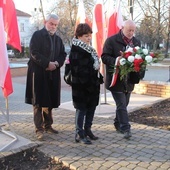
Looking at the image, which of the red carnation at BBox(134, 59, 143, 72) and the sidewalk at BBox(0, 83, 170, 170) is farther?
the red carnation at BBox(134, 59, 143, 72)

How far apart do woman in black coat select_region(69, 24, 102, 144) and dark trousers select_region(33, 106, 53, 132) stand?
649mm

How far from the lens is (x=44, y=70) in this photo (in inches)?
160

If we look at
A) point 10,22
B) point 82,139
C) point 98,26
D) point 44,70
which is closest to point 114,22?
point 98,26

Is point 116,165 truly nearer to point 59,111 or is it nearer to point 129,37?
point 129,37

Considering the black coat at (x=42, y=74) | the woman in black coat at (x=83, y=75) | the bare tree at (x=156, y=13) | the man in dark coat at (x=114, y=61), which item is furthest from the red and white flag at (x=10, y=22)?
the bare tree at (x=156, y=13)

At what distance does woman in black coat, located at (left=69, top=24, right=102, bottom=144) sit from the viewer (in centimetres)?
370

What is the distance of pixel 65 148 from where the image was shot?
12.6 feet

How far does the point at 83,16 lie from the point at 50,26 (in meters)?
2.34

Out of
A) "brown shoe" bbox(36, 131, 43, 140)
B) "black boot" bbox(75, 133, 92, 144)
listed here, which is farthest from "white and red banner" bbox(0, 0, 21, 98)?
"black boot" bbox(75, 133, 92, 144)

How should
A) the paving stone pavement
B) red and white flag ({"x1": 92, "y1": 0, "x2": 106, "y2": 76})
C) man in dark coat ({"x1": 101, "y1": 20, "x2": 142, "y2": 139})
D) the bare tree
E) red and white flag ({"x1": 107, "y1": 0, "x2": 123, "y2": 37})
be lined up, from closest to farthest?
the paving stone pavement, man in dark coat ({"x1": 101, "y1": 20, "x2": 142, "y2": 139}), red and white flag ({"x1": 92, "y1": 0, "x2": 106, "y2": 76}), red and white flag ({"x1": 107, "y1": 0, "x2": 123, "y2": 37}), the bare tree

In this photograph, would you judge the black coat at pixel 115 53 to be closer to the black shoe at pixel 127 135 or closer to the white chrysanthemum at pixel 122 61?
the white chrysanthemum at pixel 122 61

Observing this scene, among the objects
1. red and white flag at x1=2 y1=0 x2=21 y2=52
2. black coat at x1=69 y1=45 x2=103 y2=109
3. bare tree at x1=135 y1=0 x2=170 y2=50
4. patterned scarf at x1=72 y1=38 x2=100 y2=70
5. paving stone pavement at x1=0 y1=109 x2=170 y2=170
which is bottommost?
paving stone pavement at x1=0 y1=109 x2=170 y2=170

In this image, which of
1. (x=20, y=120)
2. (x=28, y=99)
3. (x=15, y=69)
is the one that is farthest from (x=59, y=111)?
(x=15, y=69)

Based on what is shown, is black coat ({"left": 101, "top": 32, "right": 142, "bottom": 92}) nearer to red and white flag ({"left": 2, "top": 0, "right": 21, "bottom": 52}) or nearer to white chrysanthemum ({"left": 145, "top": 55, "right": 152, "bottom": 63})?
white chrysanthemum ({"left": 145, "top": 55, "right": 152, "bottom": 63})
